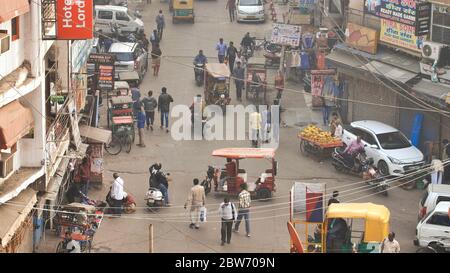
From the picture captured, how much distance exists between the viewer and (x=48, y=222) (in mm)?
25016

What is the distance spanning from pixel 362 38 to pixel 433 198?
10087mm

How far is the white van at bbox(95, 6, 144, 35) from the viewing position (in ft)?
145

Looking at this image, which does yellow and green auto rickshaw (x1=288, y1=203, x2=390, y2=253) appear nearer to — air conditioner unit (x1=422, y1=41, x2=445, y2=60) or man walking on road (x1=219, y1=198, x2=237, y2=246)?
man walking on road (x1=219, y1=198, x2=237, y2=246)

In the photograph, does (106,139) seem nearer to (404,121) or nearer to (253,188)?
(253,188)

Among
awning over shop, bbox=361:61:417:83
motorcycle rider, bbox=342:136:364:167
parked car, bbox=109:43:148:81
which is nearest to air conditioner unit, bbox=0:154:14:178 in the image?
motorcycle rider, bbox=342:136:364:167

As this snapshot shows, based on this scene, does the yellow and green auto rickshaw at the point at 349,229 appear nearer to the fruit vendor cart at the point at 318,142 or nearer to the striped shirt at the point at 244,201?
the striped shirt at the point at 244,201

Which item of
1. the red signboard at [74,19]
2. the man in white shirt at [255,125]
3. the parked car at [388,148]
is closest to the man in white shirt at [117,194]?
the red signboard at [74,19]

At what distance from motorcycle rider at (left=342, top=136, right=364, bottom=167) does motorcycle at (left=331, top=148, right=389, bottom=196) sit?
1.5 inches

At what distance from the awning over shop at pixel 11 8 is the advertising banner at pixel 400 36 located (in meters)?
14.7

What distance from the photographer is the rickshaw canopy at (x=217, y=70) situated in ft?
Answer: 117

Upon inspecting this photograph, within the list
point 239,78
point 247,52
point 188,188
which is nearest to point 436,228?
point 188,188

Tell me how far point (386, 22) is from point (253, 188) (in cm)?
785

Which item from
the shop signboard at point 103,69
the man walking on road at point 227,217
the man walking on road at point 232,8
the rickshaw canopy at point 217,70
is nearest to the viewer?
the man walking on road at point 227,217
